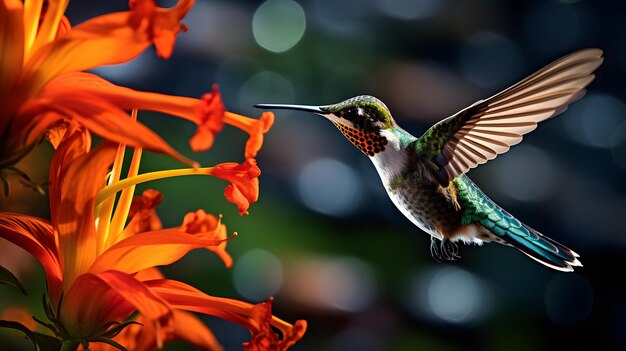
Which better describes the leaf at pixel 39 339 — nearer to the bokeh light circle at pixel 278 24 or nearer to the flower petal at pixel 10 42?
the flower petal at pixel 10 42

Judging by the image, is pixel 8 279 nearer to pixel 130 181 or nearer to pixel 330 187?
pixel 130 181

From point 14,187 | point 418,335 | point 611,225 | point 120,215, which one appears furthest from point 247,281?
point 120,215

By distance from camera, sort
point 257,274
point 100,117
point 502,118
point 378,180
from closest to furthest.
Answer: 1. point 100,117
2. point 502,118
3. point 257,274
4. point 378,180

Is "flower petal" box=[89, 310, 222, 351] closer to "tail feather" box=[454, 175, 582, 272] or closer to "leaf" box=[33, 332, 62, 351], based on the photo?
"leaf" box=[33, 332, 62, 351]

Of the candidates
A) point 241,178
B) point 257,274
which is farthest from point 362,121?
point 257,274

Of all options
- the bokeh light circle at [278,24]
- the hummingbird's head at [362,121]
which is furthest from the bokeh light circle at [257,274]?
the hummingbird's head at [362,121]

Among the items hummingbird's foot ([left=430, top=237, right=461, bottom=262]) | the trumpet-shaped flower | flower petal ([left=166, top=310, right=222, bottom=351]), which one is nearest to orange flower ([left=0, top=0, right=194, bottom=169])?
the trumpet-shaped flower

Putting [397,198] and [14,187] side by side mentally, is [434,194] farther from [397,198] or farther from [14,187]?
[14,187]
